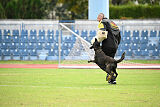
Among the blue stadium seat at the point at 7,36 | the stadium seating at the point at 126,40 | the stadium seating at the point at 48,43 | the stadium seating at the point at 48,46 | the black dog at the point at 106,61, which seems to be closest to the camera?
the black dog at the point at 106,61

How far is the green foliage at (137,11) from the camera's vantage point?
40.2 metres

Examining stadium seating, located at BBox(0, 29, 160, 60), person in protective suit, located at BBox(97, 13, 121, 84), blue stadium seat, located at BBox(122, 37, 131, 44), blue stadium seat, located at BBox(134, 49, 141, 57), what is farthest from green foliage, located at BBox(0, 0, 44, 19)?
person in protective suit, located at BBox(97, 13, 121, 84)

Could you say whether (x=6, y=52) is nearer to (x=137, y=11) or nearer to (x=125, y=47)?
(x=125, y=47)

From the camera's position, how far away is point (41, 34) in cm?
2873

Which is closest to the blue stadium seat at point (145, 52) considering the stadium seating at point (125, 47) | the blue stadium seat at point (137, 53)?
the blue stadium seat at point (137, 53)

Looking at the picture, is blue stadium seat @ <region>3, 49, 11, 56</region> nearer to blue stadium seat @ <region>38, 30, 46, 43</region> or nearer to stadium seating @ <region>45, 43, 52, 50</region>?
blue stadium seat @ <region>38, 30, 46, 43</region>

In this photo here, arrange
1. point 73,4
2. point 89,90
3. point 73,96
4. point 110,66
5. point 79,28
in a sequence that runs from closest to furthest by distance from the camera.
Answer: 1. point 73,96
2. point 89,90
3. point 110,66
4. point 79,28
5. point 73,4

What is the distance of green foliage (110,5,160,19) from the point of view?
40.2 meters

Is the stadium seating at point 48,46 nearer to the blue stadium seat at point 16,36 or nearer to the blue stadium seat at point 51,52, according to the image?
the blue stadium seat at point 51,52

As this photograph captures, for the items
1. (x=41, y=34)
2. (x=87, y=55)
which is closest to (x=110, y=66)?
(x=87, y=55)

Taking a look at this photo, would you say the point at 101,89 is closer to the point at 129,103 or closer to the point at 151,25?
the point at 129,103

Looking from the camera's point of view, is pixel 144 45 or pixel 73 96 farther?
pixel 144 45

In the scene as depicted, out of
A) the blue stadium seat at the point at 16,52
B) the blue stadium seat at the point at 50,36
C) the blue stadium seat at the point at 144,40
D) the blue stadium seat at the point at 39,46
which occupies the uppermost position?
the blue stadium seat at the point at 50,36

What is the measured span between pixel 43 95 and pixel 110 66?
288cm
